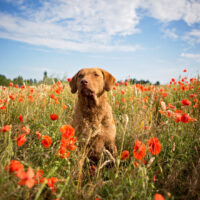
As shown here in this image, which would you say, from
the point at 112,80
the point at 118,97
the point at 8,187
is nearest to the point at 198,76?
the point at 118,97

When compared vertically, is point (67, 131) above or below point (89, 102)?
below

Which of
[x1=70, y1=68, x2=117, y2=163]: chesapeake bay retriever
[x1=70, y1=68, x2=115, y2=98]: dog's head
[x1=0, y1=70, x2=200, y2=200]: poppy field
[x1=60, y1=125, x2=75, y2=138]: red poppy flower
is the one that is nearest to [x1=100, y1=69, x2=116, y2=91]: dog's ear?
[x1=70, y1=68, x2=115, y2=98]: dog's head

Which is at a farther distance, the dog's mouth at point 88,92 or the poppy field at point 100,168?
the dog's mouth at point 88,92

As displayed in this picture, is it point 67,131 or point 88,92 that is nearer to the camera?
point 67,131

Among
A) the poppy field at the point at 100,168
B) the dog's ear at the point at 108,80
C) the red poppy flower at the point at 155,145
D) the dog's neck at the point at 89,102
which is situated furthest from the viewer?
the dog's ear at the point at 108,80

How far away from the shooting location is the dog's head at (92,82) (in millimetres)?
2631

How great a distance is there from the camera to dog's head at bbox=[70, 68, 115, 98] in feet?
8.63

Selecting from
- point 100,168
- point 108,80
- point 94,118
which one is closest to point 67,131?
point 100,168

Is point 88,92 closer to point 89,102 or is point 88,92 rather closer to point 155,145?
point 89,102

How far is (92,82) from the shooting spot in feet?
8.93

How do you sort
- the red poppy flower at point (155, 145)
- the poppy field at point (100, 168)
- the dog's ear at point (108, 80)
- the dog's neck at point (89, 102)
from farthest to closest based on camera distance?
the dog's ear at point (108, 80), the dog's neck at point (89, 102), the red poppy flower at point (155, 145), the poppy field at point (100, 168)

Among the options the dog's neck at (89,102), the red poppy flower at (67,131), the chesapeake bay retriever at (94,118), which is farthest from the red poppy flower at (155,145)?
the dog's neck at (89,102)

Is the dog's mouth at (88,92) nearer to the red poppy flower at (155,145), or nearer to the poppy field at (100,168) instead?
the poppy field at (100,168)

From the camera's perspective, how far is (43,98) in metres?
4.06
